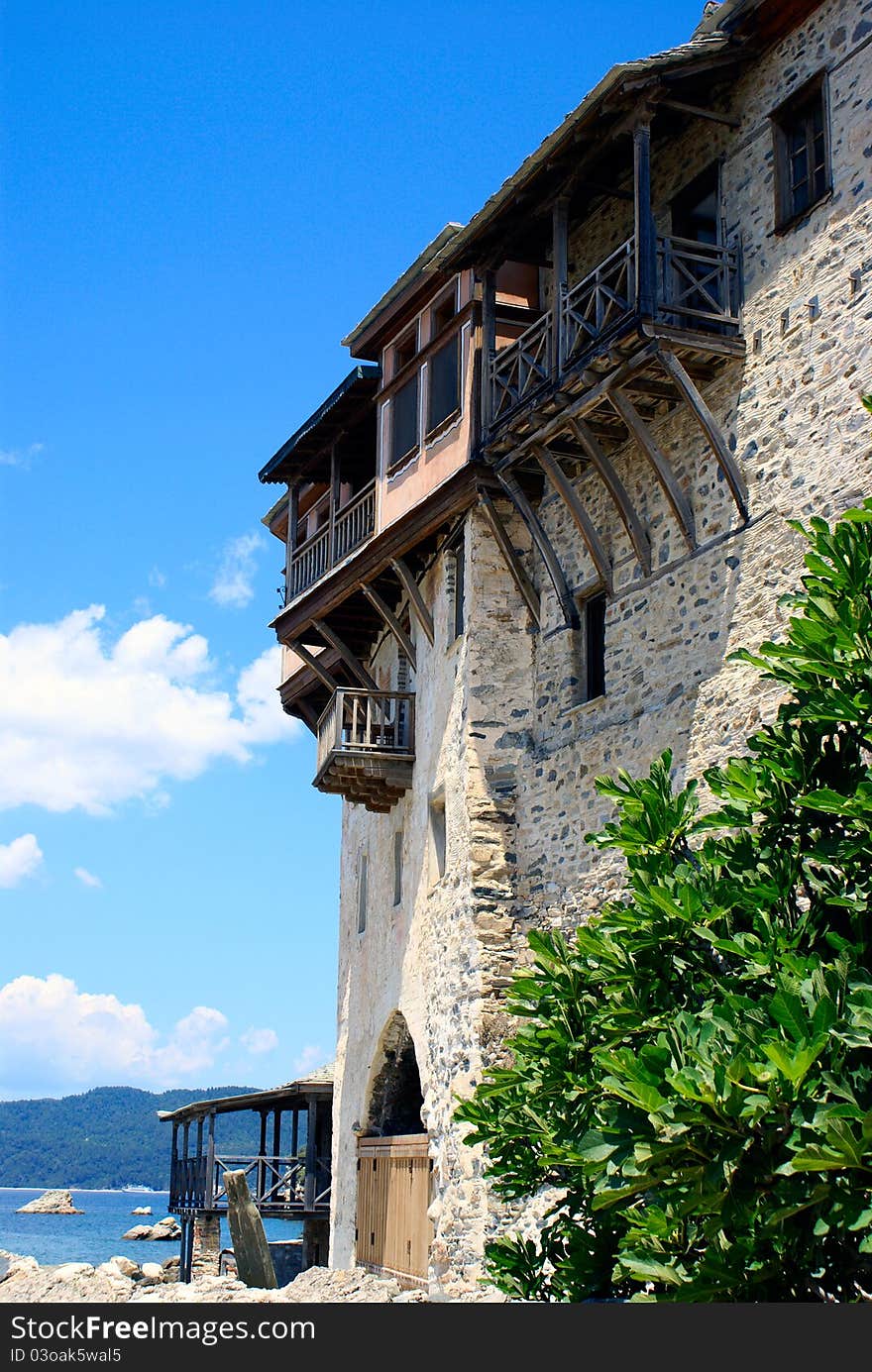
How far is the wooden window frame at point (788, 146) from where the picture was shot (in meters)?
14.9

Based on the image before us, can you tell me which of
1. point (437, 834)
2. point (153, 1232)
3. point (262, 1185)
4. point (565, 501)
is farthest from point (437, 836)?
point (153, 1232)

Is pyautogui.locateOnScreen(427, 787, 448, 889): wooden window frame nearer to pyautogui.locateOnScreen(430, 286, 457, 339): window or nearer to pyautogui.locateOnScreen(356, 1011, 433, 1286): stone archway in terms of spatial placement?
pyautogui.locateOnScreen(356, 1011, 433, 1286): stone archway

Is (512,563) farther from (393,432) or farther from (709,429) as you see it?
(709,429)

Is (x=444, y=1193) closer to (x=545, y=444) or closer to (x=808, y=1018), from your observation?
(x=545, y=444)

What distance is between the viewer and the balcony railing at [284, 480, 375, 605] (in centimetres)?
2284

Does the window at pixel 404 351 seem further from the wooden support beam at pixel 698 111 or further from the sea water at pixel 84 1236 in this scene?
the sea water at pixel 84 1236

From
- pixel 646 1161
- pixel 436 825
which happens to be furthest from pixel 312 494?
pixel 646 1161

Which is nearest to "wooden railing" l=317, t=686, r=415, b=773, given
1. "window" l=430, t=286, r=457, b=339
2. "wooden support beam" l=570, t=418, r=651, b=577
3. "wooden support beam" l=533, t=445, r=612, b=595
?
"window" l=430, t=286, r=457, b=339

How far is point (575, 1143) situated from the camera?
10.5 meters

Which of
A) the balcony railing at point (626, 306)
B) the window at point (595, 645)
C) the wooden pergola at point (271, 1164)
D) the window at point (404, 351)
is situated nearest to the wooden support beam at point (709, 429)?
the balcony railing at point (626, 306)

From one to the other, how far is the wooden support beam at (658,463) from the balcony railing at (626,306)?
59cm

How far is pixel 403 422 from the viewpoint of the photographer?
2175 centimetres

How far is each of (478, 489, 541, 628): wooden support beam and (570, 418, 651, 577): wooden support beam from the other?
2.45 metres

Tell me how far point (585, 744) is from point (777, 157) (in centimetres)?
640
